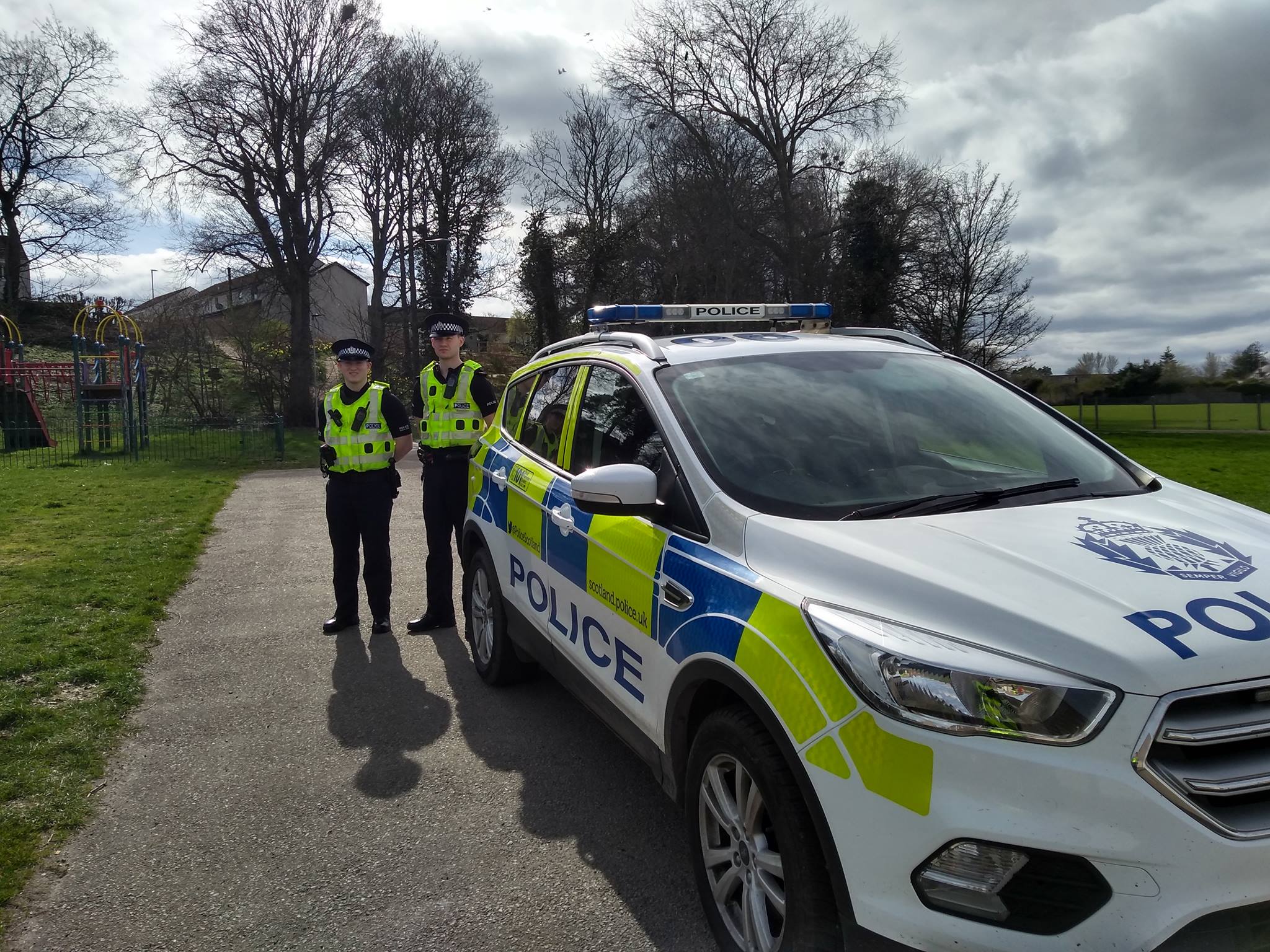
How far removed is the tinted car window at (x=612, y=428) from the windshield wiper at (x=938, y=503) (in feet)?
2.60

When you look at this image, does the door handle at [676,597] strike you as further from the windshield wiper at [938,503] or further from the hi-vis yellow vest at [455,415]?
the hi-vis yellow vest at [455,415]

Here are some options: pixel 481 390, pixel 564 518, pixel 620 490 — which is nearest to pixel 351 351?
pixel 481 390

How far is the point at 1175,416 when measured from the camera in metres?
39.4

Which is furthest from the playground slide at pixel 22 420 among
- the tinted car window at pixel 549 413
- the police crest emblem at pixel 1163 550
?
the police crest emblem at pixel 1163 550

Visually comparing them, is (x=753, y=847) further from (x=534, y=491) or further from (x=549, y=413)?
(x=549, y=413)

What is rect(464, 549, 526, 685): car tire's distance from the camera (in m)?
4.95

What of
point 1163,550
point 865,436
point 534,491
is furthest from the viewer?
point 534,491

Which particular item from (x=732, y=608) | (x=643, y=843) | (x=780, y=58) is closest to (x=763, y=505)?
(x=732, y=608)

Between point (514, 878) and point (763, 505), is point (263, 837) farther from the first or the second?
point (763, 505)

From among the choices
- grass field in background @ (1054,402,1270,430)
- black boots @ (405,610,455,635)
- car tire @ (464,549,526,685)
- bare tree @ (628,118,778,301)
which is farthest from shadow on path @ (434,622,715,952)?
grass field in background @ (1054,402,1270,430)

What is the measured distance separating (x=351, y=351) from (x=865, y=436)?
4191mm

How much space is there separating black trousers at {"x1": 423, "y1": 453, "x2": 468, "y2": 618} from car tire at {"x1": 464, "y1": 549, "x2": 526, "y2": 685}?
87cm

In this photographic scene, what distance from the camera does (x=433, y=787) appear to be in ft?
12.9

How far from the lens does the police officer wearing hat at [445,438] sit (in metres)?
6.23
